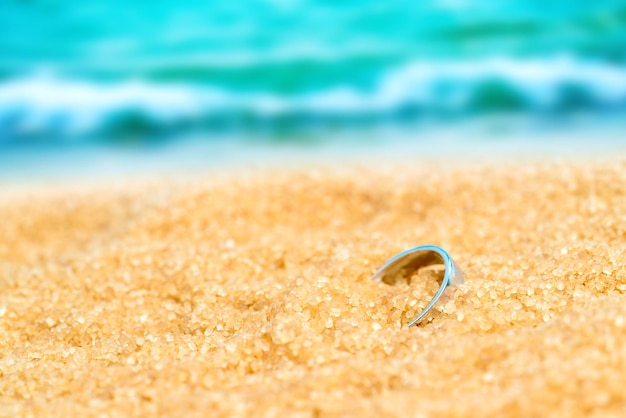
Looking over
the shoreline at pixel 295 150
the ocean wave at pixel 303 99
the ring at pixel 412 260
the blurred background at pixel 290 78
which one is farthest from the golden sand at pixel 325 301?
the ocean wave at pixel 303 99

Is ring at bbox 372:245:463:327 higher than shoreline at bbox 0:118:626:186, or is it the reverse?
ring at bbox 372:245:463:327

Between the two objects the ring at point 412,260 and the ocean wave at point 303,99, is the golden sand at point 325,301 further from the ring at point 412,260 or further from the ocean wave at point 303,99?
the ocean wave at point 303,99

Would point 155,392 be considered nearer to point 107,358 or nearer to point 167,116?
point 107,358

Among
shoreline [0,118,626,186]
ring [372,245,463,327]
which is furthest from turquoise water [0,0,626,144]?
ring [372,245,463,327]

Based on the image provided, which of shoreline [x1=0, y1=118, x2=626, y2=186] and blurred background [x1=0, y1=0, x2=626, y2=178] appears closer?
shoreline [x1=0, y1=118, x2=626, y2=186]

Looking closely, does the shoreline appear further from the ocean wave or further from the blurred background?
the ocean wave

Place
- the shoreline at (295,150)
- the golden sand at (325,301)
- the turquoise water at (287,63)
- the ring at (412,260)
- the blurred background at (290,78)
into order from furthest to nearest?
the turquoise water at (287,63) < the blurred background at (290,78) < the shoreline at (295,150) < the ring at (412,260) < the golden sand at (325,301)
